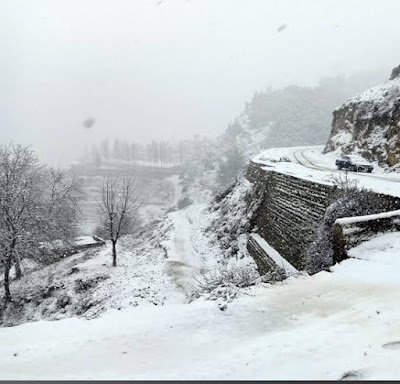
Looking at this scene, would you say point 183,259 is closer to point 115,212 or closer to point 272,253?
point 272,253

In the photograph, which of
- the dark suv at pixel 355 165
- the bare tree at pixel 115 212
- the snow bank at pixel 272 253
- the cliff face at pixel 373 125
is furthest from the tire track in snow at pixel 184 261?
the cliff face at pixel 373 125

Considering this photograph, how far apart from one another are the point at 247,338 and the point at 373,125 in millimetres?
25872

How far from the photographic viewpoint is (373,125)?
27.7 m

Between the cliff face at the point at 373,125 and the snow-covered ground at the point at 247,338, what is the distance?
18726 mm

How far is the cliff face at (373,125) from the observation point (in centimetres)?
2438

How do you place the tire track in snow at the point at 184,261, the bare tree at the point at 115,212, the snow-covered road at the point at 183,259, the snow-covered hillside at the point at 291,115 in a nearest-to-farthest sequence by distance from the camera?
1. the tire track in snow at the point at 184,261
2. the snow-covered road at the point at 183,259
3. the bare tree at the point at 115,212
4. the snow-covered hillside at the point at 291,115

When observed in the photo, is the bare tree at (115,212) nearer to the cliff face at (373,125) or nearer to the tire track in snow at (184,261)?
the tire track in snow at (184,261)

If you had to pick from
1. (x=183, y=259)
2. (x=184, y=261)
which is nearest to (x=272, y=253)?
(x=184, y=261)

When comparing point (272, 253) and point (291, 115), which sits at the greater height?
point (291, 115)

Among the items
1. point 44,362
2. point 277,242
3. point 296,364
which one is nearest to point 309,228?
point 277,242

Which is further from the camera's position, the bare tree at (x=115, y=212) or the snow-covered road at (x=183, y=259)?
the bare tree at (x=115, y=212)

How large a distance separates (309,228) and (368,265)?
5.44 m

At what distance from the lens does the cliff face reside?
2438 cm

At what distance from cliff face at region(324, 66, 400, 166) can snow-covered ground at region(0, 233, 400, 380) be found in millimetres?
18726
